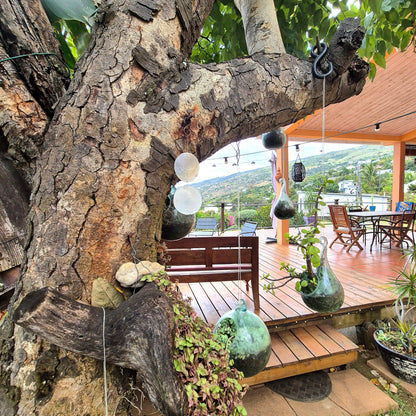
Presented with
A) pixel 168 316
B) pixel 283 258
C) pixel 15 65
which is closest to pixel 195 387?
pixel 168 316

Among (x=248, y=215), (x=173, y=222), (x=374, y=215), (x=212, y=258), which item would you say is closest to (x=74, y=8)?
(x=173, y=222)

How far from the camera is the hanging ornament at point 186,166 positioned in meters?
0.76

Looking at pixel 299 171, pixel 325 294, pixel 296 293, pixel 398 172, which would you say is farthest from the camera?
pixel 398 172

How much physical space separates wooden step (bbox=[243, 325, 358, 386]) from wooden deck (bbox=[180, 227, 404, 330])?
0.13 m

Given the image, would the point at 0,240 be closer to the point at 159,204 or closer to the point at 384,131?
the point at 159,204

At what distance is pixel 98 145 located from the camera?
0.69 metres

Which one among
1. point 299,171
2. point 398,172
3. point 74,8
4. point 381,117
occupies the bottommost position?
point 299,171

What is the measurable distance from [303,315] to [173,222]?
1985 millimetres

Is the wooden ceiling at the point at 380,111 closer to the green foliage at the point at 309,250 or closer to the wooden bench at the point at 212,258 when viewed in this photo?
the wooden bench at the point at 212,258

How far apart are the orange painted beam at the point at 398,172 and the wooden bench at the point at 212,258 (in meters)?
6.53

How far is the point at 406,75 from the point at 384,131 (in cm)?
294

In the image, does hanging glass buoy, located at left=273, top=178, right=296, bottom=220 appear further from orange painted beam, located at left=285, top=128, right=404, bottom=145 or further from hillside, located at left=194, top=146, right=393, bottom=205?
orange painted beam, located at left=285, top=128, right=404, bottom=145

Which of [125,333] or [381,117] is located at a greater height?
[381,117]

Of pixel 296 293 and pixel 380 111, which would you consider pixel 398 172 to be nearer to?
pixel 380 111
